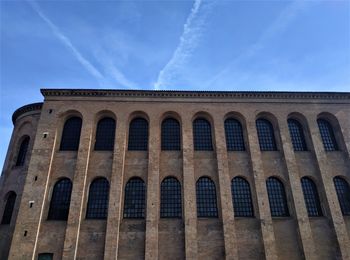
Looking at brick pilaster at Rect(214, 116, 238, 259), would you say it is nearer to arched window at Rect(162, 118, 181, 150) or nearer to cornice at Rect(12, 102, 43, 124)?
arched window at Rect(162, 118, 181, 150)

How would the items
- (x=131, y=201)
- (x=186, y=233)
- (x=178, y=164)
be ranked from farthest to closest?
(x=178, y=164) → (x=131, y=201) → (x=186, y=233)

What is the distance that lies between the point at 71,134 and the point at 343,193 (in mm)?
18567

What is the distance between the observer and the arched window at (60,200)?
15.9 meters

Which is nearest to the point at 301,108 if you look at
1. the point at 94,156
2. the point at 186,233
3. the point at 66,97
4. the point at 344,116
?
the point at 344,116

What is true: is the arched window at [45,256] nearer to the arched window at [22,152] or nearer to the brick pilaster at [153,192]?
the brick pilaster at [153,192]

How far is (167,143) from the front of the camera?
60.7 feet

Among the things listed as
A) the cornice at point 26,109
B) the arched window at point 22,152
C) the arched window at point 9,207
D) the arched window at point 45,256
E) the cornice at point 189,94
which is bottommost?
the arched window at point 45,256

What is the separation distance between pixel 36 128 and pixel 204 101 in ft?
40.3

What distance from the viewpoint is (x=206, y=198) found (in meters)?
16.7

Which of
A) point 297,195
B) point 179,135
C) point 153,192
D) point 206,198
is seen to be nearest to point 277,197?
point 297,195

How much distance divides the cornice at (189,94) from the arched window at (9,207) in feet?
23.3

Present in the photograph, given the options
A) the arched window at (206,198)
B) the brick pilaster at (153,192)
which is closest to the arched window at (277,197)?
the arched window at (206,198)

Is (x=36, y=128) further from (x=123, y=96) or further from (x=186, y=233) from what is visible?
(x=186, y=233)

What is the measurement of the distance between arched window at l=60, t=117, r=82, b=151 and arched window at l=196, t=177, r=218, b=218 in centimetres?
861
